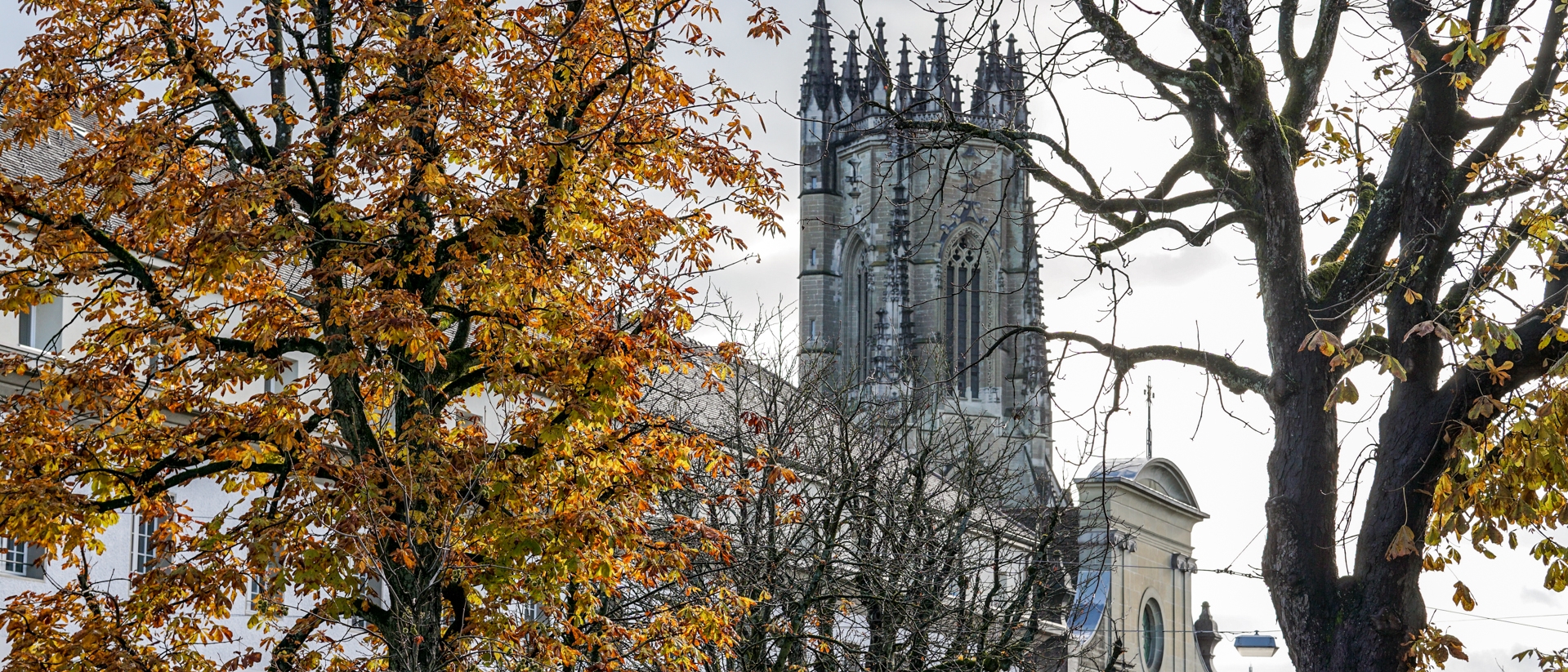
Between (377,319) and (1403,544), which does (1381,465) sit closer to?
(1403,544)

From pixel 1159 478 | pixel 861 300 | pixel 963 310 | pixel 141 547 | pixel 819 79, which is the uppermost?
pixel 819 79

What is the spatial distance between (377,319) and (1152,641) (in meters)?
32.5

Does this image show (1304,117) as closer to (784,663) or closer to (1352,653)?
(1352,653)

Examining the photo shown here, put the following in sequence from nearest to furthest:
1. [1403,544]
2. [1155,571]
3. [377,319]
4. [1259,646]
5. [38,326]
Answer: [1403,544], [377,319], [38,326], [1259,646], [1155,571]

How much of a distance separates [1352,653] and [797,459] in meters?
14.5

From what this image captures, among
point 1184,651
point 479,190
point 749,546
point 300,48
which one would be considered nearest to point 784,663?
point 749,546

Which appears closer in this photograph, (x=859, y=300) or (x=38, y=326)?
(x=38, y=326)

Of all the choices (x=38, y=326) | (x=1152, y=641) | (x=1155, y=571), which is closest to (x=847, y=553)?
(x=38, y=326)

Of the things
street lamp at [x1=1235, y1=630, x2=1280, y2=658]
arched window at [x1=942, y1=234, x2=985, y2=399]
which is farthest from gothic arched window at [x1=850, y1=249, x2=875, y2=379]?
street lamp at [x1=1235, y1=630, x2=1280, y2=658]

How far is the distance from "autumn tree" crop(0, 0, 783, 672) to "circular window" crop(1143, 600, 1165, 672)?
91.1ft

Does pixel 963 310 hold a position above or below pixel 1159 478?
Answer: above

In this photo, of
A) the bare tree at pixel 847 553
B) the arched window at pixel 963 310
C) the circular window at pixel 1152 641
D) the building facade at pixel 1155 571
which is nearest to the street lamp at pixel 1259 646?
the bare tree at pixel 847 553

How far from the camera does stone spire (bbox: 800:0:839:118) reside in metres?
63.3

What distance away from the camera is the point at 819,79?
6397 centimetres
